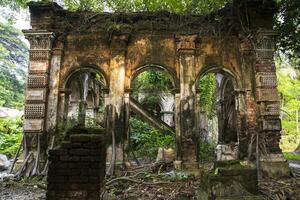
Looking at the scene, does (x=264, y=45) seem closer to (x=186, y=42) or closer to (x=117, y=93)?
(x=186, y=42)

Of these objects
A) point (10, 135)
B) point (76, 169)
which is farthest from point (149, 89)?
point (76, 169)

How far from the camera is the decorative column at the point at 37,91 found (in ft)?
28.4

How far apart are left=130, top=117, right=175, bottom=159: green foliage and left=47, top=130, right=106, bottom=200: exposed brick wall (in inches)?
280

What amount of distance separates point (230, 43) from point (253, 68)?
111 centimetres

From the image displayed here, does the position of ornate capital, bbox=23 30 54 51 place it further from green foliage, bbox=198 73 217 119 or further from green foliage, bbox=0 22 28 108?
green foliage, bbox=0 22 28 108

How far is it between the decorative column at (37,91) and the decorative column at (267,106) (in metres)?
6.48

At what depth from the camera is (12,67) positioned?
78.9ft

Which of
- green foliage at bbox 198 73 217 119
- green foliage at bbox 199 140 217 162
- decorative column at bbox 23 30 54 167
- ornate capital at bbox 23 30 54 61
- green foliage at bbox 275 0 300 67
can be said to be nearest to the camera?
green foliage at bbox 275 0 300 67

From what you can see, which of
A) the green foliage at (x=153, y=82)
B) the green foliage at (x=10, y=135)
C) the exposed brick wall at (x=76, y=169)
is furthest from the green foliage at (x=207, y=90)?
the exposed brick wall at (x=76, y=169)

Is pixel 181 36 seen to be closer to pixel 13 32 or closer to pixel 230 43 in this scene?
pixel 230 43

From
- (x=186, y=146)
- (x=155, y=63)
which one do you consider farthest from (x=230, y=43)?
(x=186, y=146)

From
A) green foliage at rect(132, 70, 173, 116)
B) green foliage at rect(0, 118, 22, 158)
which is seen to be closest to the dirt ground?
green foliage at rect(0, 118, 22, 158)

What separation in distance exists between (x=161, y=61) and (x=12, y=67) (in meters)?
18.8

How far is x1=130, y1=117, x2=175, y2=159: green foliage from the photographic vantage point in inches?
482
